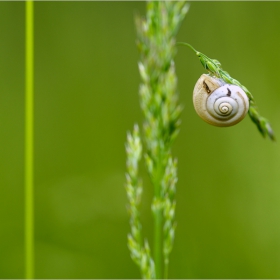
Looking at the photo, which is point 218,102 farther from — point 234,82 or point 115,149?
point 115,149

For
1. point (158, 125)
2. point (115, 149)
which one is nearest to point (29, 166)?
point (158, 125)

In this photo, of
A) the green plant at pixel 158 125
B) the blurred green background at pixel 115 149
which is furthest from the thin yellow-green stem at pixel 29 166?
the blurred green background at pixel 115 149

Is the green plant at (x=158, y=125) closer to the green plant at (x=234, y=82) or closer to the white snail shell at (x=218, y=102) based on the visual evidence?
the green plant at (x=234, y=82)

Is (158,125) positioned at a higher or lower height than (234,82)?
A: lower

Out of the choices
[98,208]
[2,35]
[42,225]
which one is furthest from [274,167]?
[2,35]

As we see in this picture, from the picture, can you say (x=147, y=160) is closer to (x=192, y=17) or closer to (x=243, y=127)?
(x=243, y=127)

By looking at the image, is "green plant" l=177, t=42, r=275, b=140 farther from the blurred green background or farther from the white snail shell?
the blurred green background
